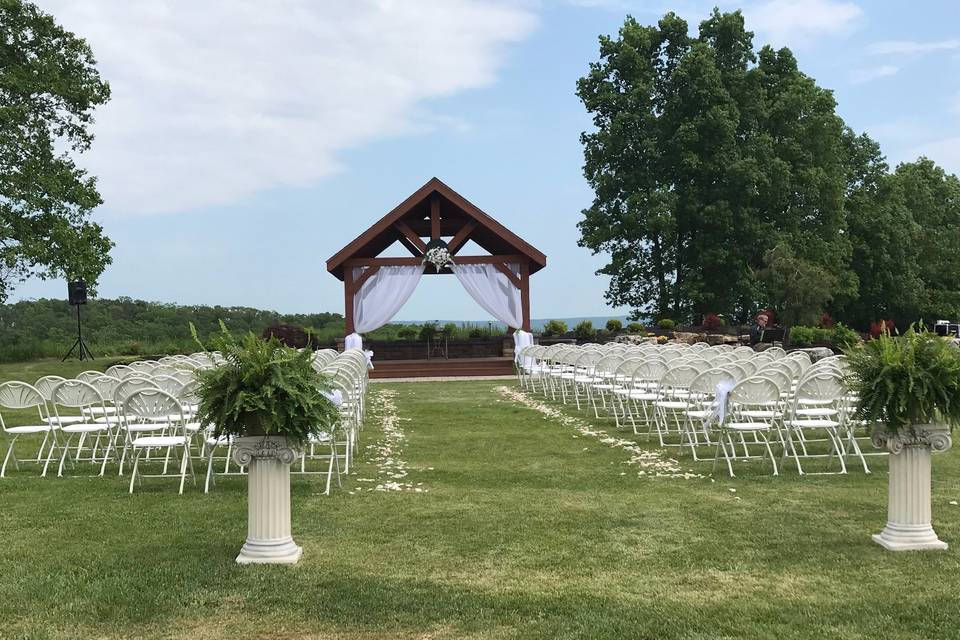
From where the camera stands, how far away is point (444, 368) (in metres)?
20.9

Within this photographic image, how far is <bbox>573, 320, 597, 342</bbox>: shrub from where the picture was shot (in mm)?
23734

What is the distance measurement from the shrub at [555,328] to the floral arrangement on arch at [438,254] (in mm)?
4898

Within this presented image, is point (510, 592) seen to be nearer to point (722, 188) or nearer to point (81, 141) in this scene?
point (81, 141)

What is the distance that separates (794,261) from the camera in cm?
2706

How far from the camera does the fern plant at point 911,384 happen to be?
14.9 feet

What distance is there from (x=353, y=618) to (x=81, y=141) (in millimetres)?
21352

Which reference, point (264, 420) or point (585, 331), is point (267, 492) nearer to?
point (264, 420)

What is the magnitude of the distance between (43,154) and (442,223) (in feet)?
32.9

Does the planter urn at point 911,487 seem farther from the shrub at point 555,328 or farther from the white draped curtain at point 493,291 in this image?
the shrub at point 555,328

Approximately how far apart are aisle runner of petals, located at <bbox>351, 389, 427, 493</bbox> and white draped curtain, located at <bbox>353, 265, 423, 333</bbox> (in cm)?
797

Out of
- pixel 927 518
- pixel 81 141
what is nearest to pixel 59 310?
pixel 81 141

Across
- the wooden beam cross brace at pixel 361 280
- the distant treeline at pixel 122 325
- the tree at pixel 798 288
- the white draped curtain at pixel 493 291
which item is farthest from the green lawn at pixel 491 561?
the tree at pixel 798 288

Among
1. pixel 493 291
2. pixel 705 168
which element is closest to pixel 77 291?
pixel 493 291

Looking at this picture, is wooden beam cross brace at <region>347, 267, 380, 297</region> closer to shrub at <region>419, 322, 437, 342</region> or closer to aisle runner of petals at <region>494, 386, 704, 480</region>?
shrub at <region>419, 322, 437, 342</region>
